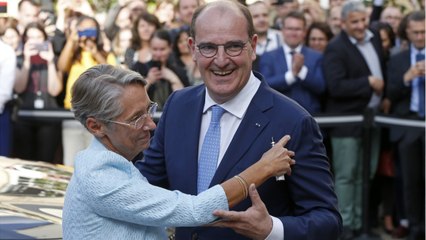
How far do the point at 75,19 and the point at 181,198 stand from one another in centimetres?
752

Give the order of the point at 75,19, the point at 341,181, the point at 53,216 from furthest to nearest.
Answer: the point at 75,19 → the point at 341,181 → the point at 53,216

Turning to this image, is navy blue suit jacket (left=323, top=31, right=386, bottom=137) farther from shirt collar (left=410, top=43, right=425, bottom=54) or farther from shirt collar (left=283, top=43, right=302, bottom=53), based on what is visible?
shirt collar (left=410, top=43, right=425, bottom=54)

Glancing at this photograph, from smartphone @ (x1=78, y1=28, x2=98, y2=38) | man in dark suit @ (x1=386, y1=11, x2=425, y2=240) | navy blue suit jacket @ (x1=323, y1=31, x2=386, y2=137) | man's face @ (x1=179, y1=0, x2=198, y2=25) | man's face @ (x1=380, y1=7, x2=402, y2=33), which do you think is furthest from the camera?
man's face @ (x1=380, y1=7, x2=402, y2=33)

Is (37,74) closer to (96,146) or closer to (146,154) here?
(146,154)

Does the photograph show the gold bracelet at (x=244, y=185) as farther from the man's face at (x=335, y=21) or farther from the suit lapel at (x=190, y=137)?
the man's face at (x=335, y=21)

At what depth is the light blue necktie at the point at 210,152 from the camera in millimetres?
3889

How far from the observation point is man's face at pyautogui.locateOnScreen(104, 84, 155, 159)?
3473 mm

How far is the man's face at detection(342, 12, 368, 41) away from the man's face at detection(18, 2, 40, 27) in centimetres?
337

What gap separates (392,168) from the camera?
9703 mm

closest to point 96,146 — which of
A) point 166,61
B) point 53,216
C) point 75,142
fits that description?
point 53,216

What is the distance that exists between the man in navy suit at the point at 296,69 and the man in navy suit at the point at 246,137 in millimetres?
5014

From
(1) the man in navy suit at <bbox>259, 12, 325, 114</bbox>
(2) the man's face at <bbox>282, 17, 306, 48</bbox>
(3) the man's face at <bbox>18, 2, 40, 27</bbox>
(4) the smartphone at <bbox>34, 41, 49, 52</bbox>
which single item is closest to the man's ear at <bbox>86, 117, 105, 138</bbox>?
(1) the man in navy suit at <bbox>259, 12, 325, 114</bbox>

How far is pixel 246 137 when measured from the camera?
12.6ft

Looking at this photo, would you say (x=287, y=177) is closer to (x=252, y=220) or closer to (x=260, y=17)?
(x=252, y=220)
